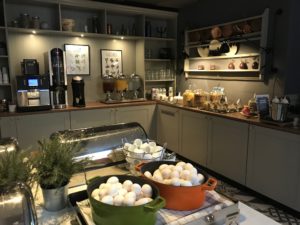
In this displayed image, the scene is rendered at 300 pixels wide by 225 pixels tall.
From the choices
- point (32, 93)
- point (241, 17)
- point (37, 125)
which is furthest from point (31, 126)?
point (241, 17)

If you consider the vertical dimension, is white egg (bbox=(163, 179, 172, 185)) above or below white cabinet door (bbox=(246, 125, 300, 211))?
above

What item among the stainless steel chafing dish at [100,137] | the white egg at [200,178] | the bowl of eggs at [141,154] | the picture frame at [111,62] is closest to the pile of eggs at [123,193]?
the white egg at [200,178]

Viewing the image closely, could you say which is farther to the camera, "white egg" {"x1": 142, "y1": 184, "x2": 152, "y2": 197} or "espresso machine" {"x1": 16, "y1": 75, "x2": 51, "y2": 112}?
"espresso machine" {"x1": 16, "y1": 75, "x2": 51, "y2": 112}

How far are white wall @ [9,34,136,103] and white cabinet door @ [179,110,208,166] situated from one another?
5.01 ft

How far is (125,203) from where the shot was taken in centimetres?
78

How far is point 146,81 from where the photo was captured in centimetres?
434

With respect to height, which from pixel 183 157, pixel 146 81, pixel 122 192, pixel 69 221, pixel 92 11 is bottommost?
pixel 183 157

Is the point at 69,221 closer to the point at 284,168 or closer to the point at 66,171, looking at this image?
the point at 66,171

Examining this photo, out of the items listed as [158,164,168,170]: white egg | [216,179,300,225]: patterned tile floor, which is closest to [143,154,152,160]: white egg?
[158,164,168,170]: white egg

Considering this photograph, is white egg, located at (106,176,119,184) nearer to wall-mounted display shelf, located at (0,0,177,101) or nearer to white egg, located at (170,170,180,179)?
white egg, located at (170,170,180,179)

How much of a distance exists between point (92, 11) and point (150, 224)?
3.72m

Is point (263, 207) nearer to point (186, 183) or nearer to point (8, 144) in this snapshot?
point (186, 183)

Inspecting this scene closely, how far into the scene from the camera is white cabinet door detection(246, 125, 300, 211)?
2234 mm

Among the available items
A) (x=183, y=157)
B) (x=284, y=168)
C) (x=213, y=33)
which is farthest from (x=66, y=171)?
(x=213, y=33)
